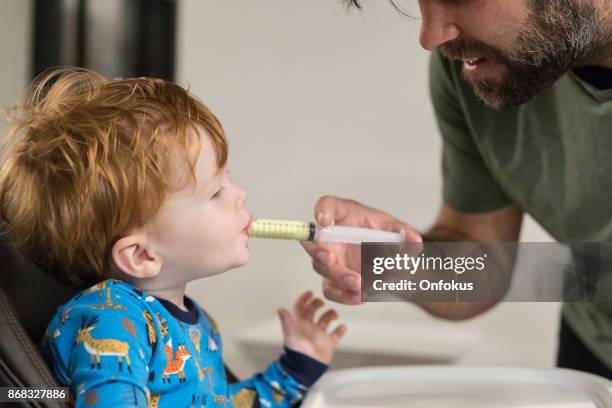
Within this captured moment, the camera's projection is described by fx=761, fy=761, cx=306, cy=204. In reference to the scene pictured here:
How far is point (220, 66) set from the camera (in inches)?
45.5

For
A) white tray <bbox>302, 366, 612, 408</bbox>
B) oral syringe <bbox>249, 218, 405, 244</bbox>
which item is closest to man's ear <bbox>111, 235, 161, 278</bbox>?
oral syringe <bbox>249, 218, 405, 244</bbox>

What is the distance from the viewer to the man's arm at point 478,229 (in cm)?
127

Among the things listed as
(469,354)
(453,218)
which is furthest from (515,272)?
(469,354)

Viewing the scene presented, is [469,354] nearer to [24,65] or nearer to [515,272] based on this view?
[515,272]

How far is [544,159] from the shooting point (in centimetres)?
109

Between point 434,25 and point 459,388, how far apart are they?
0.42 meters

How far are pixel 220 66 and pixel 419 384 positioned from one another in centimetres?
56

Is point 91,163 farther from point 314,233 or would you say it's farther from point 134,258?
point 314,233

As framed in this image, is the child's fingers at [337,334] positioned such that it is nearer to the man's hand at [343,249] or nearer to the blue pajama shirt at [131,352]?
the man's hand at [343,249]

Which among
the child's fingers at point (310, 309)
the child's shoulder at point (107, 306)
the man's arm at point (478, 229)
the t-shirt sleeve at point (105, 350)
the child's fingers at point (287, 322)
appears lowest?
the child's fingers at point (287, 322)

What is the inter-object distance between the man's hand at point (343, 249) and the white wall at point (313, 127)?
0.20m

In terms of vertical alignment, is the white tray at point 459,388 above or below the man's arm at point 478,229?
below

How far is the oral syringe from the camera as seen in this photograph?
32.7 inches

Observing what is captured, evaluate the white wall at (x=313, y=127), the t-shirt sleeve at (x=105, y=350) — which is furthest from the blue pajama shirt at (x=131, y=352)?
the white wall at (x=313, y=127)
